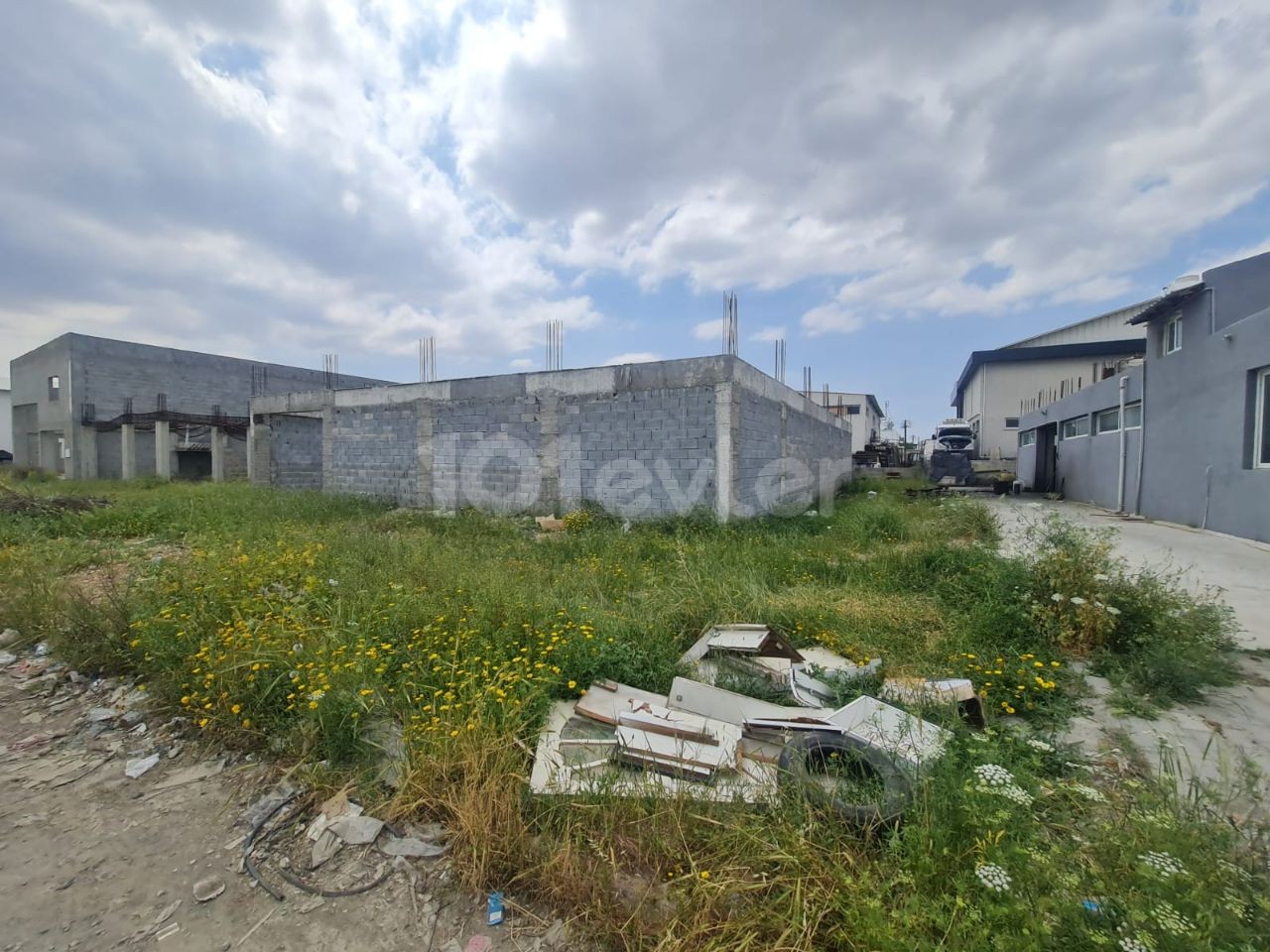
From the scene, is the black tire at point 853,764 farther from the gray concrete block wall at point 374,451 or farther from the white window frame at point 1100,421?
the white window frame at point 1100,421

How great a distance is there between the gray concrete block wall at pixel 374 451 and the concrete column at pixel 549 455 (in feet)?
9.88

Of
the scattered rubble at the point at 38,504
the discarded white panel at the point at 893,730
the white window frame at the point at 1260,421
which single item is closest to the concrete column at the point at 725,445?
the discarded white panel at the point at 893,730

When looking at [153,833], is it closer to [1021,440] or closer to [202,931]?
[202,931]

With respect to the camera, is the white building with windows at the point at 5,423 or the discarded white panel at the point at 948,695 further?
the white building with windows at the point at 5,423

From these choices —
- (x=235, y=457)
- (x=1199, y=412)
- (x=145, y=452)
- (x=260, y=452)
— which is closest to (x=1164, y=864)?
(x=1199, y=412)

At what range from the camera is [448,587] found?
158 inches

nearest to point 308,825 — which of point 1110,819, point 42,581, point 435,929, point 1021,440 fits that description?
point 435,929

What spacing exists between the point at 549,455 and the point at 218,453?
1551 centimetres

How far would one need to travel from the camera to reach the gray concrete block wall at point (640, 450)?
7516 mm

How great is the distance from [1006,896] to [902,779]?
16.9 inches

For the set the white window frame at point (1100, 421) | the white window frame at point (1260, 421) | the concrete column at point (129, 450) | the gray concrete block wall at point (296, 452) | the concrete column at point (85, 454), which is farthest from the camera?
the concrete column at point (85, 454)

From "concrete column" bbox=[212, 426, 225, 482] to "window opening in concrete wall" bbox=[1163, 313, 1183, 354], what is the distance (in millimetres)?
24428

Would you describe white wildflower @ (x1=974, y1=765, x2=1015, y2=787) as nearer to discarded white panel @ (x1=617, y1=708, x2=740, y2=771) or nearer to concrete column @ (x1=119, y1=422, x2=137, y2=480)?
discarded white panel @ (x1=617, y1=708, x2=740, y2=771)

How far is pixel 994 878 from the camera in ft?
4.52
